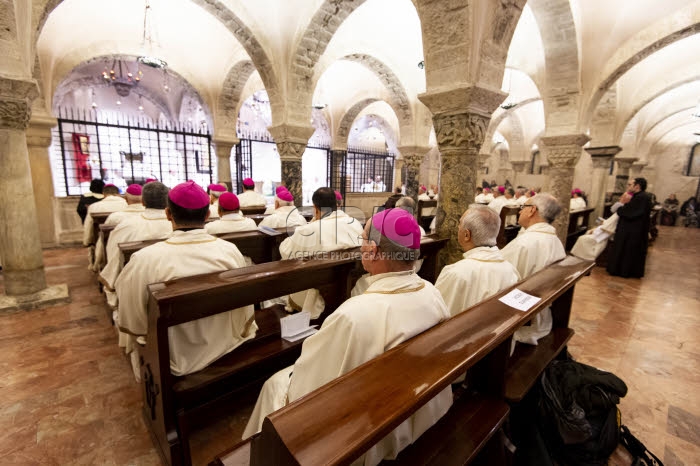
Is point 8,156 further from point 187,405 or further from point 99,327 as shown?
point 187,405

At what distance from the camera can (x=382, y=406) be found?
980 mm

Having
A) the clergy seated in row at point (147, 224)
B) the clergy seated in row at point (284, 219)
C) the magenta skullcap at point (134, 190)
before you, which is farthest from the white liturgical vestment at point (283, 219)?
the magenta skullcap at point (134, 190)

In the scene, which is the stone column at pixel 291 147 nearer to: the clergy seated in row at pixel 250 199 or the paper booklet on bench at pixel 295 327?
the clergy seated in row at pixel 250 199

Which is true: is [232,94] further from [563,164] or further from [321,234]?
[563,164]

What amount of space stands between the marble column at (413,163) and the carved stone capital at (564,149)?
486 cm

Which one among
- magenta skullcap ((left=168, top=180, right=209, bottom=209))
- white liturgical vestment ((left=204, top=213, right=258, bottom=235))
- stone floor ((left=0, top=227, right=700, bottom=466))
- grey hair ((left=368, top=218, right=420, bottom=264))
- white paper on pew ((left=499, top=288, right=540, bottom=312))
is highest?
magenta skullcap ((left=168, top=180, right=209, bottom=209))

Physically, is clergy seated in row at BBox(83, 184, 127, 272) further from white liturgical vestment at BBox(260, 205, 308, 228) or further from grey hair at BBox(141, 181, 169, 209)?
white liturgical vestment at BBox(260, 205, 308, 228)

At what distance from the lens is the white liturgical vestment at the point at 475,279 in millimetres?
2342

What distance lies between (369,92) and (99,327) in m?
12.2

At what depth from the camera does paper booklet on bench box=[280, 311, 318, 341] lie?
2643mm

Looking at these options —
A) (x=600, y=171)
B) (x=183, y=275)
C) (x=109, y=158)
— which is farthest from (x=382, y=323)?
(x=109, y=158)

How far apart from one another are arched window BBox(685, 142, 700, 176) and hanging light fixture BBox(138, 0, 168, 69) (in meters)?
26.8

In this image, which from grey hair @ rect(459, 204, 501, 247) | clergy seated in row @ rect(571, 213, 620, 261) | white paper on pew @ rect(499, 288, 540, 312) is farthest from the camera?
clergy seated in row @ rect(571, 213, 620, 261)

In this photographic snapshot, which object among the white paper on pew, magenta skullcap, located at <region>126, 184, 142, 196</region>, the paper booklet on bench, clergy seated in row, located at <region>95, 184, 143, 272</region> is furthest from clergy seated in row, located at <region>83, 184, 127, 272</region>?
the white paper on pew
